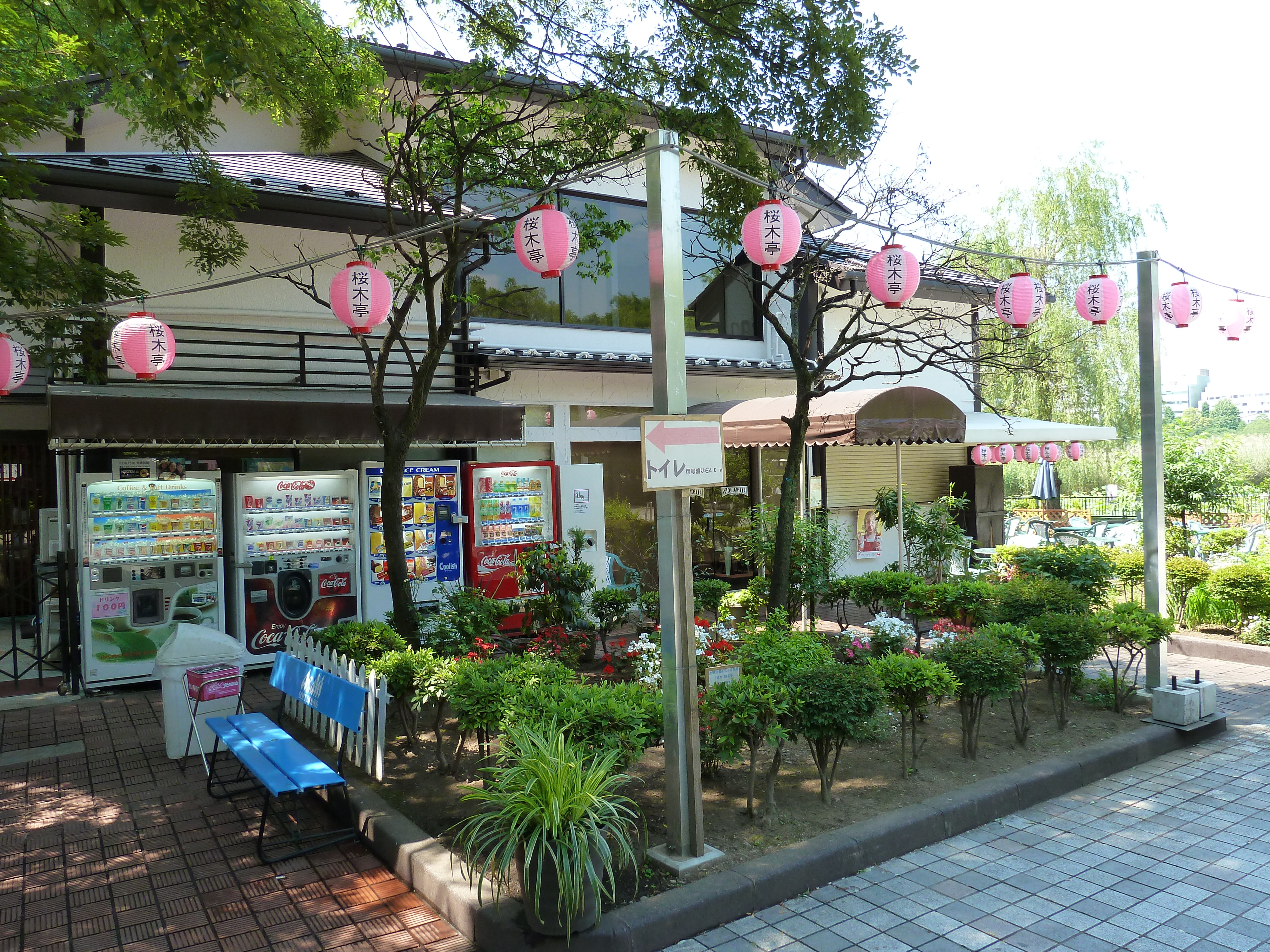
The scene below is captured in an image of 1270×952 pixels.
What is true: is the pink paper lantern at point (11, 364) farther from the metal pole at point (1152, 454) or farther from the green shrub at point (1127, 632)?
the metal pole at point (1152, 454)

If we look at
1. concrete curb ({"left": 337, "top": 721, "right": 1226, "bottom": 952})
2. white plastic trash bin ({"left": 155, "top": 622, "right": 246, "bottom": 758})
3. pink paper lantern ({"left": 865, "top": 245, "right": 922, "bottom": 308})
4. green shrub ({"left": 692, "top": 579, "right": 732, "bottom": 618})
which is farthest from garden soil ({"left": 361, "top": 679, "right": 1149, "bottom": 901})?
pink paper lantern ({"left": 865, "top": 245, "right": 922, "bottom": 308})

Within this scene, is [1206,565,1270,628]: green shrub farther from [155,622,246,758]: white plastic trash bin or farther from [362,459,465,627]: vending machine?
[155,622,246,758]: white plastic trash bin

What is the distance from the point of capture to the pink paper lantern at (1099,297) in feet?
26.9

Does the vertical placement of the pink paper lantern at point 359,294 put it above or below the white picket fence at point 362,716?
above

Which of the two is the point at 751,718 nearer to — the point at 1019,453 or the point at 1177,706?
the point at 1177,706

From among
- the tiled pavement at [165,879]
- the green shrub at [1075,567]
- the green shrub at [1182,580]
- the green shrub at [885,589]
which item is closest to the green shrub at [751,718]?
the tiled pavement at [165,879]

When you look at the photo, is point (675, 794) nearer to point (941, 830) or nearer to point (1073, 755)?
point (941, 830)

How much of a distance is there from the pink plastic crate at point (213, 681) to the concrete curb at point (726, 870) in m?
1.65

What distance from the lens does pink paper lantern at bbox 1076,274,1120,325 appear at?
26.9 ft

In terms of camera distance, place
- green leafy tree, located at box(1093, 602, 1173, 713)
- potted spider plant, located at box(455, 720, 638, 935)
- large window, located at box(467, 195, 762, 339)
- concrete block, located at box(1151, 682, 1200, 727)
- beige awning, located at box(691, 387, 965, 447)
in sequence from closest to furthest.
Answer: potted spider plant, located at box(455, 720, 638, 935) < concrete block, located at box(1151, 682, 1200, 727) < green leafy tree, located at box(1093, 602, 1173, 713) < beige awning, located at box(691, 387, 965, 447) < large window, located at box(467, 195, 762, 339)

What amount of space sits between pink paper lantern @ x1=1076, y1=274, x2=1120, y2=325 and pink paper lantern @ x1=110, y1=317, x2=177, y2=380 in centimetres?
853

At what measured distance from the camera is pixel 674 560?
15.3ft

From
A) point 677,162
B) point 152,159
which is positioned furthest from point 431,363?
point 152,159

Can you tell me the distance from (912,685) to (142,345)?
6.88 metres
